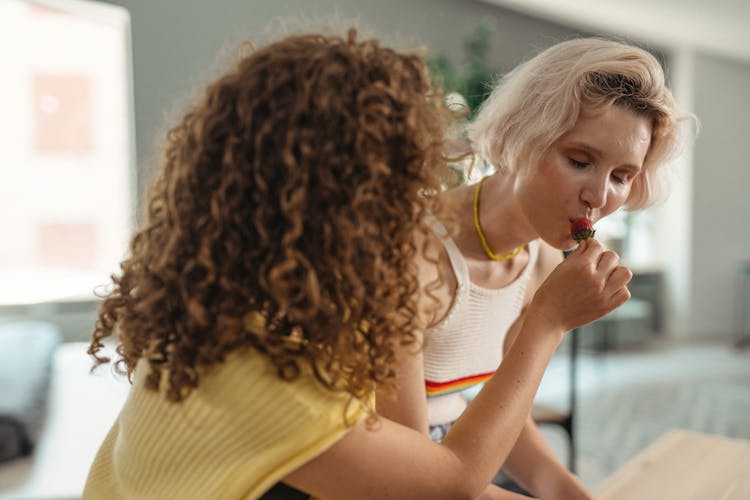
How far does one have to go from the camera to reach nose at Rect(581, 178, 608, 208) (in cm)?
94

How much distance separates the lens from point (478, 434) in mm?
727

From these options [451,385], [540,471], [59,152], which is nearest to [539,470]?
[540,471]

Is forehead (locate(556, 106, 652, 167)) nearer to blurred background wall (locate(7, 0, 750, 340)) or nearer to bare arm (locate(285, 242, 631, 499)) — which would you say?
bare arm (locate(285, 242, 631, 499))

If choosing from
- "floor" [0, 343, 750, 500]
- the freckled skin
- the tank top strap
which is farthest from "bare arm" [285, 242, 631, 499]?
"floor" [0, 343, 750, 500]

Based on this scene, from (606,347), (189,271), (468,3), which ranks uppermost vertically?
(468,3)

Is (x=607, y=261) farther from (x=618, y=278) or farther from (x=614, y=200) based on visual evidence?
(x=614, y=200)

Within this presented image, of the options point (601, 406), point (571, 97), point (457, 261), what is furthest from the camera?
point (601, 406)

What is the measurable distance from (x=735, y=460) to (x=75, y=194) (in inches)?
194

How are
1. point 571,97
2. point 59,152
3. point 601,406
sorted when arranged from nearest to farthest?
point 571,97, point 601,406, point 59,152

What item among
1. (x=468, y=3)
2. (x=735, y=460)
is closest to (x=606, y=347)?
(x=468, y=3)

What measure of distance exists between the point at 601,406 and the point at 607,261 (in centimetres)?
361

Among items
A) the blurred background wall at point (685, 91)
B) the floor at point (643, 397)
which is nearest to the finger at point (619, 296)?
the floor at point (643, 397)

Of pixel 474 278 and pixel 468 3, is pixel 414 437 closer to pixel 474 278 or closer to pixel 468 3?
pixel 474 278

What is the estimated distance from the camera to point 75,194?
512cm
